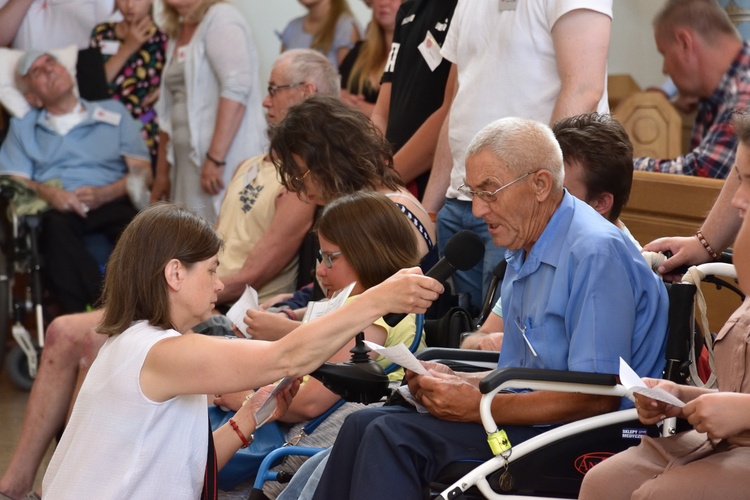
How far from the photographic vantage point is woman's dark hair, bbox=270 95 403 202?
336 cm

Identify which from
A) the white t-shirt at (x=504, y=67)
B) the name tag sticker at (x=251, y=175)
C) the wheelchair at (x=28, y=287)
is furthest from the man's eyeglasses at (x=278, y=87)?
the wheelchair at (x=28, y=287)

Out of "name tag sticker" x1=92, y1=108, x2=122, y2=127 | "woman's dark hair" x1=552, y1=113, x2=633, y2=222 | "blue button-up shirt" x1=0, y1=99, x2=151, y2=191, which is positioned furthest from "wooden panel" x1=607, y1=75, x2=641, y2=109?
"woman's dark hair" x1=552, y1=113, x2=633, y2=222

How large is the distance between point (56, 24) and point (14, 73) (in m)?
0.59

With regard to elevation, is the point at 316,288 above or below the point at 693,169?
below

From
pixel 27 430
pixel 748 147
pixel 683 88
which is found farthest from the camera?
pixel 683 88

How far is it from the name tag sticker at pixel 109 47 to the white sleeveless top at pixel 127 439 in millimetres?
4207

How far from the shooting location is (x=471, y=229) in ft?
10.7

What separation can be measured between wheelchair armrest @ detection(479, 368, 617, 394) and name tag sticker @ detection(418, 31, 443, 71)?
6.40ft

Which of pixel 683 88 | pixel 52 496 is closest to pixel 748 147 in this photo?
pixel 52 496

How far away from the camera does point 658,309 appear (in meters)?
2.32

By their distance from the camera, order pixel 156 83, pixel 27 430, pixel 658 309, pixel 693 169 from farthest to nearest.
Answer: pixel 156 83 < pixel 693 169 < pixel 27 430 < pixel 658 309

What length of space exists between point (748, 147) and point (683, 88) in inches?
90.0

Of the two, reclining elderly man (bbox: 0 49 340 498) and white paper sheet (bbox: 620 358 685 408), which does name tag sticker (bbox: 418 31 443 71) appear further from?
white paper sheet (bbox: 620 358 685 408)

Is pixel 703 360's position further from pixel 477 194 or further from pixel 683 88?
pixel 683 88
